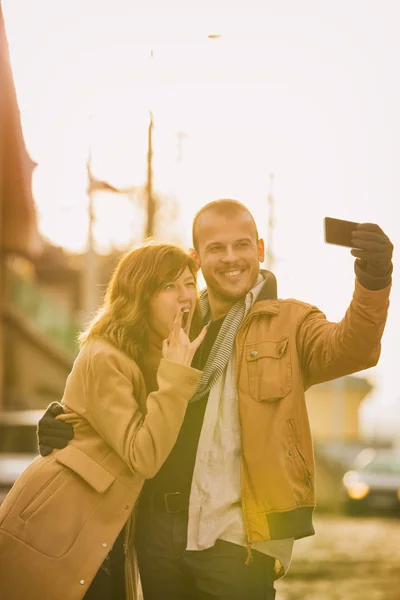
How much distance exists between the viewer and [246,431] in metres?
4.57

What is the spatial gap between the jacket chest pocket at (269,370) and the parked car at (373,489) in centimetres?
2056

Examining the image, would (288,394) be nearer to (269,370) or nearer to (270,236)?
(269,370)

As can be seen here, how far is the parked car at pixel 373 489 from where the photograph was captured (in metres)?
24.7

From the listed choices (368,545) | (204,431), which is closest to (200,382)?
(204,431)

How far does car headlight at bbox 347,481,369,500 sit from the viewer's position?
25.0m

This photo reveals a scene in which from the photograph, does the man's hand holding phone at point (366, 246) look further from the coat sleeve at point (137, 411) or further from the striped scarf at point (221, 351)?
the coat sleeve at point (137, 411)

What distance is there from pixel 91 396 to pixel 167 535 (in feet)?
2.11

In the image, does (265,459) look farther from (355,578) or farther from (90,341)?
(355,578)

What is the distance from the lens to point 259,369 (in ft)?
15.2

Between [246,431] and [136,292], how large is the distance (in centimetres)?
86

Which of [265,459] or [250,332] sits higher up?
[250,332]

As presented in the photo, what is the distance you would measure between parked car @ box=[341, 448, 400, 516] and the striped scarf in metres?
20.4

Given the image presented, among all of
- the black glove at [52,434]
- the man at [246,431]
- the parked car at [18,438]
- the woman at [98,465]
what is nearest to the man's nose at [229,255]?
the man at [246,431]

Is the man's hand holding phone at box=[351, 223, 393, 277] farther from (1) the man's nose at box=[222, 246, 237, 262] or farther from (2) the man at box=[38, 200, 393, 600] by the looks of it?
(1) the man's nose at box=[222, 246, 237, 262]
